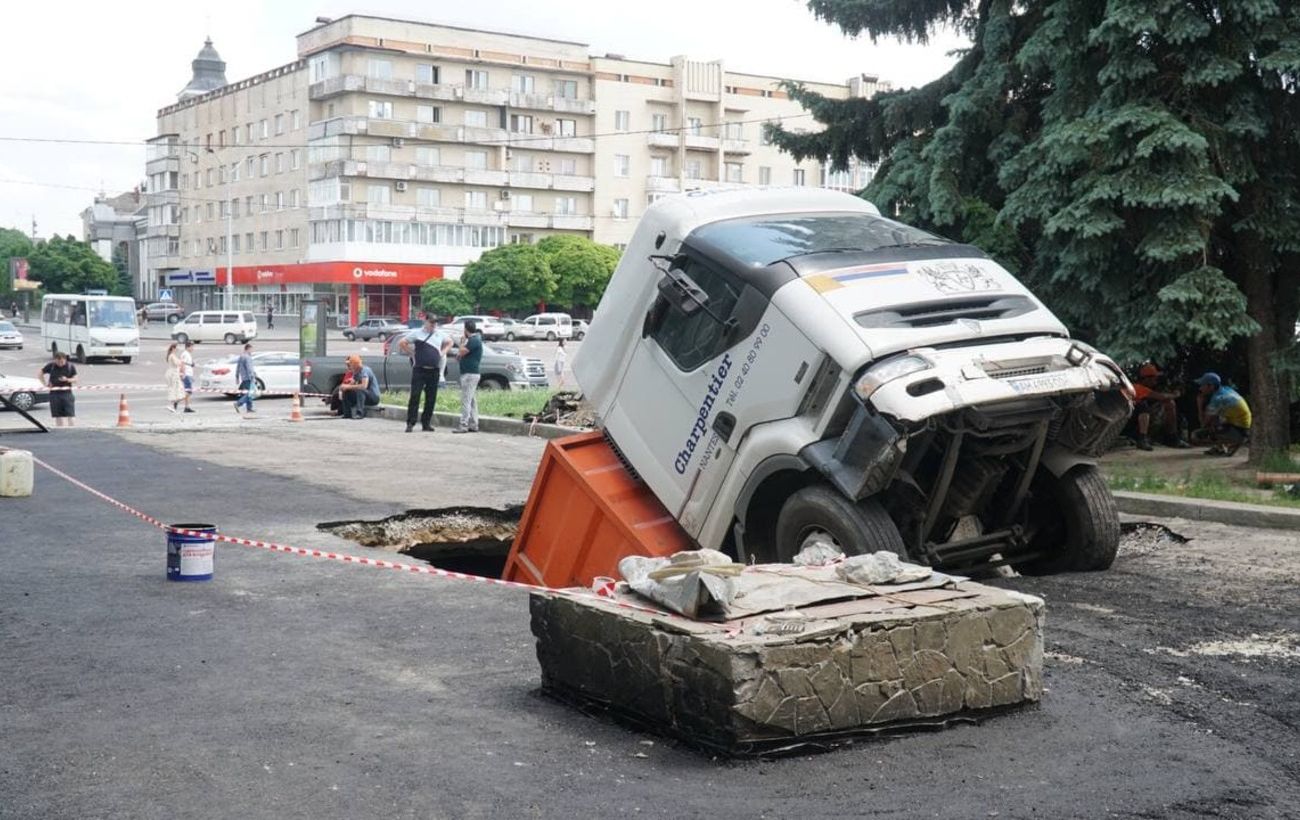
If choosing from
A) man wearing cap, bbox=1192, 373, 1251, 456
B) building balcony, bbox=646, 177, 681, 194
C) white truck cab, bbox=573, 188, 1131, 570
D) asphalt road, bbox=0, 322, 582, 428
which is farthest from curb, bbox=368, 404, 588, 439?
building balcony, bbox=646, 177, 681, 194

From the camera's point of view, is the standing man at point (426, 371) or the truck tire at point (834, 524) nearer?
the truck tire at point (834, 524)

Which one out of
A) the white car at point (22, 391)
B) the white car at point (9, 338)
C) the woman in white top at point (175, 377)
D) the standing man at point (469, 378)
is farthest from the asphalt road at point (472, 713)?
the white car at point (9, 338)

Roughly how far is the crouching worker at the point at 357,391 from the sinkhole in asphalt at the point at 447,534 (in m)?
14.6

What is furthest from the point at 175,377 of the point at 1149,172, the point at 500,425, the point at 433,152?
the point at 433,152

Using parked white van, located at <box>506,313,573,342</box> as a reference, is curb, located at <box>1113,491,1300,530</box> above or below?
below

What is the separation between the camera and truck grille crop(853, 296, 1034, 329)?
860 centimetres

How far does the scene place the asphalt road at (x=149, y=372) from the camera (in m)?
30.7

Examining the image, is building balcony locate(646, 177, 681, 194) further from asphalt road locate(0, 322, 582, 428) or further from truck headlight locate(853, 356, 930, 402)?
truck headlight locate(853, 356, 930, 402)

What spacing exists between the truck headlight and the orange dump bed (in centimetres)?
211

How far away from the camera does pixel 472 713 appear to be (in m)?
6.22

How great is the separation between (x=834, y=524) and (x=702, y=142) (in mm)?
98315

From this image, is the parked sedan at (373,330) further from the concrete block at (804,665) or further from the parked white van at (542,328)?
the concrete block at (804,665)

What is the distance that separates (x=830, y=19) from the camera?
19109mm

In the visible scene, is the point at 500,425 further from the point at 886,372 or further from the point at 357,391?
the point at 886,372
